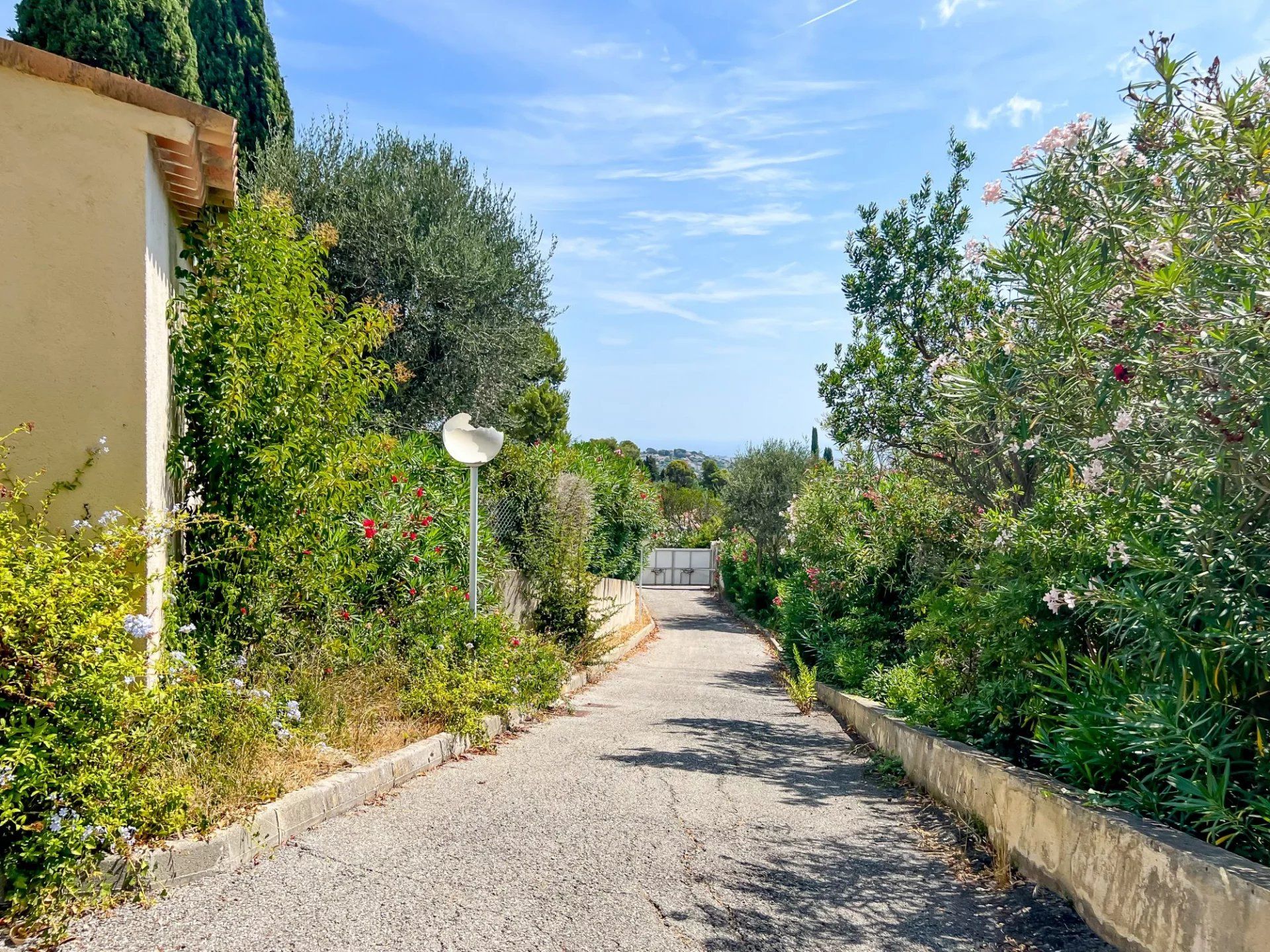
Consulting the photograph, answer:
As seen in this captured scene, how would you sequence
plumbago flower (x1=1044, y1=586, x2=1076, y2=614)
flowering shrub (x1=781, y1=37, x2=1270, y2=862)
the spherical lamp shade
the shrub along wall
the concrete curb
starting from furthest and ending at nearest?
the spherical lamp shade < plumbago flower (x1=1044, y1=586, x2=1076, y2=614) < the shrub along wall < flowering shrub (x1=781, y1=37, x2=1270, y2=862) < the concrete curb

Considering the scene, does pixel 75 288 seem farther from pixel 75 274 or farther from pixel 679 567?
pixel 679 567

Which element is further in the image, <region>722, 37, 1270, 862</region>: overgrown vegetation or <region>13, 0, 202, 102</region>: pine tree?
<region>13, 0, 202, 102</region>: pine tree

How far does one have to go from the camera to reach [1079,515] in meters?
5.82

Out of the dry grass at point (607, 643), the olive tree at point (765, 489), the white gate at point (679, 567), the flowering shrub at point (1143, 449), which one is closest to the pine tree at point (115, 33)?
the dry grass at point (607, 643)

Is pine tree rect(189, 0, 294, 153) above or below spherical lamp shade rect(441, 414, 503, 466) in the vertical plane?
above

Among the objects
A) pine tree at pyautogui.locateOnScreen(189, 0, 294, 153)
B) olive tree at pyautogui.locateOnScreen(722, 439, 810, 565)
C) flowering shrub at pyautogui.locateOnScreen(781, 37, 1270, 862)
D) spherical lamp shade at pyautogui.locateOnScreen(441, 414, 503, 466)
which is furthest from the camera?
olive tree at pyautogui.locateOnScreen(722, 439, 810, 565)

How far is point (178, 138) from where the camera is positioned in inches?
189

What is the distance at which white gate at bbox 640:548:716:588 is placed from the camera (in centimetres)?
4784

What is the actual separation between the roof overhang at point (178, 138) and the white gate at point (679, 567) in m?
42.4

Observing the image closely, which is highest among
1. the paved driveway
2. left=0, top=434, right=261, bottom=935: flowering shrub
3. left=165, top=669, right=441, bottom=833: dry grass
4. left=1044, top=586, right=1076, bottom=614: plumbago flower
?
left=1044, top=586, right=1076, bottom=614: plumbago flower

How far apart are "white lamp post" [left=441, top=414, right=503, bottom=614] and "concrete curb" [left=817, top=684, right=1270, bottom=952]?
5415 mm

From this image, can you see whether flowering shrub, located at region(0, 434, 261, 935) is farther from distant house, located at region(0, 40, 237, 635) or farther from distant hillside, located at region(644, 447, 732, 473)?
distant hillside, located at region(644, 447, 732, 473)

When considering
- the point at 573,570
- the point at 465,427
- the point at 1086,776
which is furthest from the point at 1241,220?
the point at 573,570

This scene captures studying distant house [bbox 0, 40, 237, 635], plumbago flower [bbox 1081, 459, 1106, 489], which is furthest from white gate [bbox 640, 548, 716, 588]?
distant house [bbox 0, 40, 237, 635]
